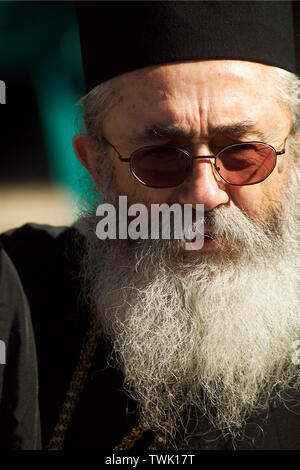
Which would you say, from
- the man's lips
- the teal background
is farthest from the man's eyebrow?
the teal background

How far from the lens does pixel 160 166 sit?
5.35ft

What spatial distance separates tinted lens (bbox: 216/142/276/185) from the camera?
1588 millimetres

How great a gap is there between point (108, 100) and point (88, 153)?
291mm

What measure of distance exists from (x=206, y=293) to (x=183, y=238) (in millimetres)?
196

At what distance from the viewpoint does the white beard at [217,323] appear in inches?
64.2

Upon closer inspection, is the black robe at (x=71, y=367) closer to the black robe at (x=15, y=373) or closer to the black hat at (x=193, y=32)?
the black robe at (x=15, y=373)

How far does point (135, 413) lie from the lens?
1.71 metres

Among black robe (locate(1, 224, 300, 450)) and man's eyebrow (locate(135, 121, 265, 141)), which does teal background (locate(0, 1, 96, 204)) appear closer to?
black robe (locate(1, 224, 300, 450))

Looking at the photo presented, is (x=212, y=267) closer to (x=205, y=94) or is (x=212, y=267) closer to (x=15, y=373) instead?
(x=205, y=94)

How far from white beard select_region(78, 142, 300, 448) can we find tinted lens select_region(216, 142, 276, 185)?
111 millimetres

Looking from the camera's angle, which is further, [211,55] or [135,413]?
[135,413]

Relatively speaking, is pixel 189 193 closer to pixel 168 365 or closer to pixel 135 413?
pixel 168 365

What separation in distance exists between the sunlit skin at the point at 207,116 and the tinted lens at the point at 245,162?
1.0 inches

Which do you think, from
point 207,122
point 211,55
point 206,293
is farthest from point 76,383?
point 211,55
